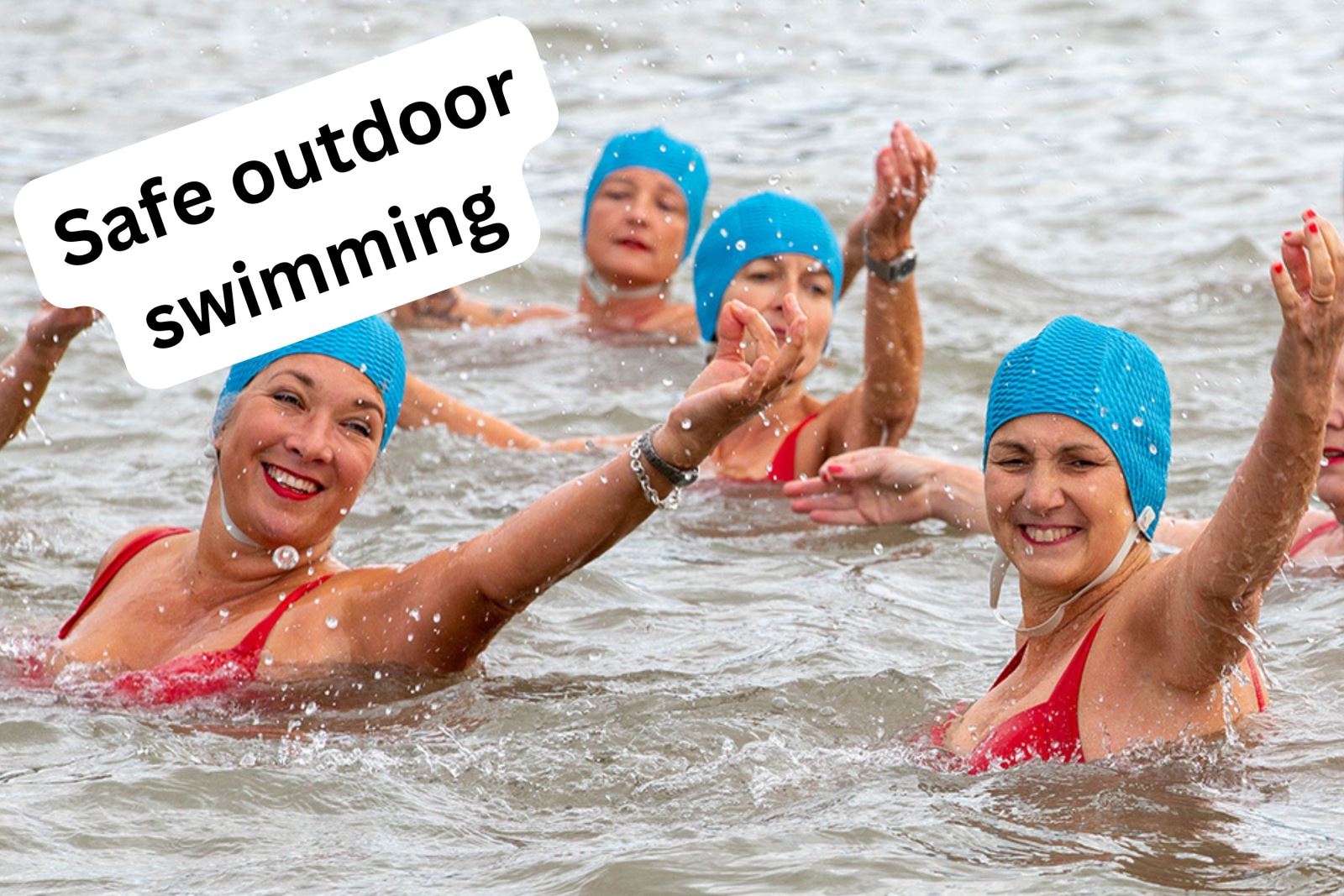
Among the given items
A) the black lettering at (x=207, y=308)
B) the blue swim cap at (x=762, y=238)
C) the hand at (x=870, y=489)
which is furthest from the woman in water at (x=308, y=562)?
the blue swim cap at (x=762, y=238)

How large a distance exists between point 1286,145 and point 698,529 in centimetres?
1070

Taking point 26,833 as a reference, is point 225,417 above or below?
above

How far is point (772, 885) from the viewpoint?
4.91 m

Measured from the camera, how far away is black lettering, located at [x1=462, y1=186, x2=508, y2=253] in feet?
22.9

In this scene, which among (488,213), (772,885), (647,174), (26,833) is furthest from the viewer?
(647,174)

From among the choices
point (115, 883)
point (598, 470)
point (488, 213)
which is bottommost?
point (115, 883)

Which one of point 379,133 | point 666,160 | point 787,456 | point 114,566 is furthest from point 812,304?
point 666,160

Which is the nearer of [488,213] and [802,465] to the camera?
[488,213]

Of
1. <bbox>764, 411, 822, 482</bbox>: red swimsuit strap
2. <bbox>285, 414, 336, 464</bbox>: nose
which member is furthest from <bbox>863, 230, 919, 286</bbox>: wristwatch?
<bbox>285, 414, 336, 464</bbox>: nose

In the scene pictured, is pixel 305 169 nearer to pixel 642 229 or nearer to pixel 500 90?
pixel 500 90

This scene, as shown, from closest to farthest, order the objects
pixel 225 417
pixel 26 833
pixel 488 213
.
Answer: pixel 26 833
pixel 225 417
pixel 488 213

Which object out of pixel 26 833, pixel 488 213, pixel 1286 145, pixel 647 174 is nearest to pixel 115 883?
pixel 26 833

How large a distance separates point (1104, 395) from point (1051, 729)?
0.89 metres

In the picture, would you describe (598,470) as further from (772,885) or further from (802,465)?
(802,465)
